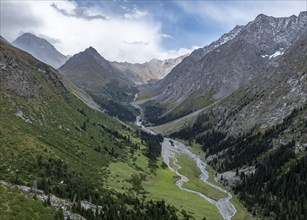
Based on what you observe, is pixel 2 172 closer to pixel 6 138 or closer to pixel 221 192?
pixel 6 138

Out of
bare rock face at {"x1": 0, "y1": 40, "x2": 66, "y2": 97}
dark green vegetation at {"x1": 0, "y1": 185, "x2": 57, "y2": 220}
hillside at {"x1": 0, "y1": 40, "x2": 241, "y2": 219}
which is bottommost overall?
dark green vegetation at {"x1": 0, "y1": 185, "x2": 57, "y2": 220}

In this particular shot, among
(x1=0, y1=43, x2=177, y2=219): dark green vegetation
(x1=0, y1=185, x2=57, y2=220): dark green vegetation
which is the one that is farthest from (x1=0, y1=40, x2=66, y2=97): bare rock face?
(x1=0, y1=185, x2=57, y2=220): dark green vegetation

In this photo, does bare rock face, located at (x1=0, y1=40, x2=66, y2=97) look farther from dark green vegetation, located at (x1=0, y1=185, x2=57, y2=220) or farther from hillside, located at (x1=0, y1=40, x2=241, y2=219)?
dark green vegetation, located at (x1=0, y1=185, x2=57, y2=220)

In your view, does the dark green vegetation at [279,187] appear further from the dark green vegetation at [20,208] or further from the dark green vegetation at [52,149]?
the dark green vegetation at [20,208]

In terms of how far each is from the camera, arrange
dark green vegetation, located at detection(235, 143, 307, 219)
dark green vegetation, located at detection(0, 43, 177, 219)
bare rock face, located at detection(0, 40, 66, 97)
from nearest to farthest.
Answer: dark green vegetation, located at detection(0, 43, 177, 219)
dark green vegetation, located at detection(235, 143, 307, 219)
bare rock face, located at detection(0, 40, 66, 97)

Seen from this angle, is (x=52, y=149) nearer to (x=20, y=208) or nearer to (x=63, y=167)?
(x=63, y=167)

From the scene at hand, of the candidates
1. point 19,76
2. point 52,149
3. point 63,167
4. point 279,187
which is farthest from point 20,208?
point 279,187

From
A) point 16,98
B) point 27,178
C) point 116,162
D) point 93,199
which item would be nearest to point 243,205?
point 116,162

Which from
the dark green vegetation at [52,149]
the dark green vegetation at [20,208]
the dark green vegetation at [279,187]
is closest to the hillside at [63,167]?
the dark green vegetation at [52,149]
